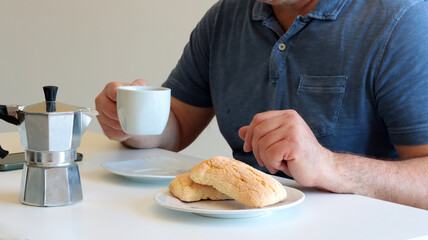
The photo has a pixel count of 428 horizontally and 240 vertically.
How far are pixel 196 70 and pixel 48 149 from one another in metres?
0.88

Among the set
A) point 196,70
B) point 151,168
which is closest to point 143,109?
point 151,168

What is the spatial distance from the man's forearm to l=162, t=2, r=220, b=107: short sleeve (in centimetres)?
74

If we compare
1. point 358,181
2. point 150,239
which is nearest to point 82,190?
point 150,239

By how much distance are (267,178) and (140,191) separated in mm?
252

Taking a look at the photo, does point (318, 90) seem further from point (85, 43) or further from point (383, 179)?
point (85, 43)

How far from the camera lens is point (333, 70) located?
1.36 m

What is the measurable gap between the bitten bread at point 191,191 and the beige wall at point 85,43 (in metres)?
1.93

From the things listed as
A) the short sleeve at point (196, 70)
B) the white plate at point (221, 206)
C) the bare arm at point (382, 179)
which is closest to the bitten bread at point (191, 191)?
the white plate at point (221, 206)

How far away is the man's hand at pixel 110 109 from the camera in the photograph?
1285 millimetres

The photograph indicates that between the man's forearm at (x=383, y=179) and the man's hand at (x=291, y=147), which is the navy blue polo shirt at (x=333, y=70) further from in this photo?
the man's hand at (x=291, y=147)

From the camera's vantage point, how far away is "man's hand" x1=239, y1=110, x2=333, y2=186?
99 centimetres

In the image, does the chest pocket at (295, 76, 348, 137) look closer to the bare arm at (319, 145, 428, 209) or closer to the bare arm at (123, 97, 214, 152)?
the bare arm at (319, 145, 428, 209)

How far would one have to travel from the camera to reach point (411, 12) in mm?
1280

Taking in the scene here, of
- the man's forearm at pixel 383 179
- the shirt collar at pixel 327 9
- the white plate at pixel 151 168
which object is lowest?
the white plate at pixel 151 168
